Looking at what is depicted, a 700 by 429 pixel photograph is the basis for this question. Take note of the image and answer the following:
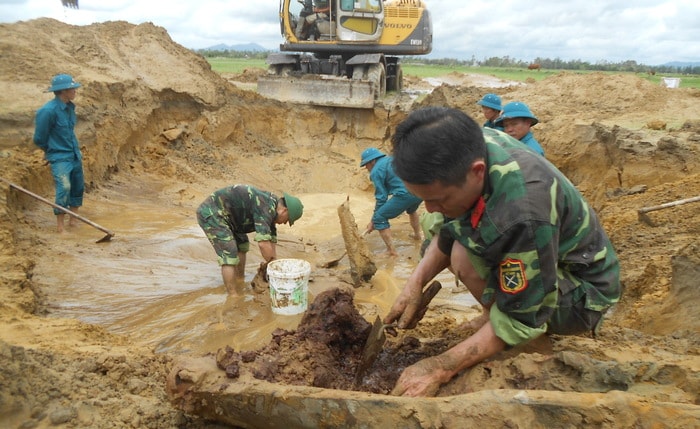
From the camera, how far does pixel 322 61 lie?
13414 millimetres

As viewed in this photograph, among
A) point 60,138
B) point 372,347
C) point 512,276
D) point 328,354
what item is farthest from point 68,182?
point 512,276

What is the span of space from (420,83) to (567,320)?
59.8 feet

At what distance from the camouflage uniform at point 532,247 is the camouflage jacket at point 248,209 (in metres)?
2.75

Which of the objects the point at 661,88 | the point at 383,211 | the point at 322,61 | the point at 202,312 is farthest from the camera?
the point at 322,61

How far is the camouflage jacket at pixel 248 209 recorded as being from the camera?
473 cm

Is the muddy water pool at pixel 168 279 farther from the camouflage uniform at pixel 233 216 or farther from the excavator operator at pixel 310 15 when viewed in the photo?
the excavator operator at pixel 310 15

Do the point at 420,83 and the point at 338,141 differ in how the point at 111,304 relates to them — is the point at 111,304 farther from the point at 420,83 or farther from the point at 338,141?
the point at 420,83

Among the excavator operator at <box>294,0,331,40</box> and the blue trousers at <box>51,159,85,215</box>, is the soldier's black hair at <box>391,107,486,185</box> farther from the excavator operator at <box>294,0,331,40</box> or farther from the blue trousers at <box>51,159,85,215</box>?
the excavator operator at <box>294,0,331,40</box>

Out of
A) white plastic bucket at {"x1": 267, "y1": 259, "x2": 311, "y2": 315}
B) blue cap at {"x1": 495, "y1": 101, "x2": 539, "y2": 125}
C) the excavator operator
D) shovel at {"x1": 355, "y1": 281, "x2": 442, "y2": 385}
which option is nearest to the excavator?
the excavator operator

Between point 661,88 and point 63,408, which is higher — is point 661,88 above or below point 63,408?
above

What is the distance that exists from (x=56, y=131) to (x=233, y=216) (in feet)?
8.48

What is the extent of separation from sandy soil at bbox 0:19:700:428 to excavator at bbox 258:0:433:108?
0.51 metres

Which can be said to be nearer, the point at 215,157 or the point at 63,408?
the point at 63,408

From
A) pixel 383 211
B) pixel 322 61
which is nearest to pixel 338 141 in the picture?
pixel 322 61
